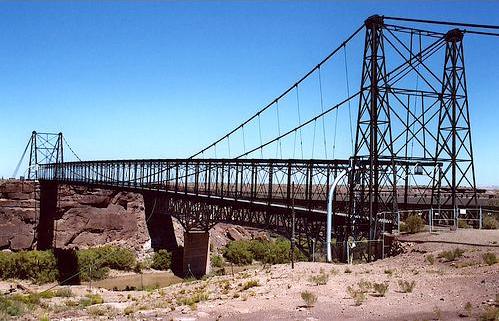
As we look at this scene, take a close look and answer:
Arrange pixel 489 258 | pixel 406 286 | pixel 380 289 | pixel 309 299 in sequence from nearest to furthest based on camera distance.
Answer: pixel 309 299, pixel 380 289, pixel 406 286, pixel 489 258

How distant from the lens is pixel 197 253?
3750cm

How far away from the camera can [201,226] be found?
3581cm

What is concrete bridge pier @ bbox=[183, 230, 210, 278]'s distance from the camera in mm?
37125

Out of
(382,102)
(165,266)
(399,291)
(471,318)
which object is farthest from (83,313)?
(165,266)

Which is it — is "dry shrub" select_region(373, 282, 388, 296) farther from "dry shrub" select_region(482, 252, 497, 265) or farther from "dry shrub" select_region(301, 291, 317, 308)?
"dry shrub" select_region(482, 252, 497, 265)

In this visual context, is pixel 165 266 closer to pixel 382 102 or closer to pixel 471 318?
pixel 382 102

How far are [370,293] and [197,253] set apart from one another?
84.1 feet

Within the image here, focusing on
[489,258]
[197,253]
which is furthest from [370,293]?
[197,253]

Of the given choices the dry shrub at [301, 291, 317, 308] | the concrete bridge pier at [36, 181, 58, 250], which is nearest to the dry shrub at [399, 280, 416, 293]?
the dry shrub at [301, 291, 317, 308]

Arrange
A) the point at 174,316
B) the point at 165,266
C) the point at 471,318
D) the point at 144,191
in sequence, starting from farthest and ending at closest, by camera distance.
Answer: the point at 165,266, the point at 144,191, the point at 174,316, the point at 471,318

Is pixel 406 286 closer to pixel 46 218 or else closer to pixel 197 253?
pixel 197 253

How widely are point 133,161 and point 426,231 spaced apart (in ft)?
100

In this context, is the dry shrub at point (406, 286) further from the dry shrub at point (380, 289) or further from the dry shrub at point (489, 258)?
the dry shrub at point (489, 258)

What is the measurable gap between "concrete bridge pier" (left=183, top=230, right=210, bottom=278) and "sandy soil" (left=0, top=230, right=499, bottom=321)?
17.8 meters
